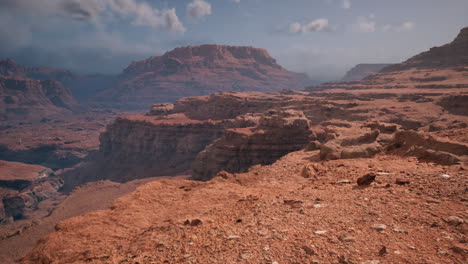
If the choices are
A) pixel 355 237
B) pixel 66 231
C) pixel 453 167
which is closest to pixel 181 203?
pixel 66 231

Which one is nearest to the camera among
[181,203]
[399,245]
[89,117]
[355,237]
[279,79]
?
[399,245]

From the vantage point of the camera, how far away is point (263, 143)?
114 ft

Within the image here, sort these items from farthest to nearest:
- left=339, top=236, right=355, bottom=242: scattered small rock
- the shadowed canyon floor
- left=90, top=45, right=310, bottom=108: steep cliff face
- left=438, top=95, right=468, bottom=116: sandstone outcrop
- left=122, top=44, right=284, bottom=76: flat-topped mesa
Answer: left=122, top=44, right=284, bottom=76: flat-topped mesa, left=90, top=45, right=310, bottom=108: steep cliff face, left=438, top=95, right=468, bottom=116: sandstone outcrop, left=339, top=236, right=355, bottom=242: scattered small rock, the shadowed canyon floor

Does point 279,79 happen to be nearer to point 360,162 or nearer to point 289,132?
point 289,132

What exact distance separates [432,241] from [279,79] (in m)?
196

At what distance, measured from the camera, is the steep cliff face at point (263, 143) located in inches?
1336

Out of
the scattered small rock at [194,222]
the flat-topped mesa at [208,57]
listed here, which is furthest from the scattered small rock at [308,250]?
the flat-topped mesa at [208,57]

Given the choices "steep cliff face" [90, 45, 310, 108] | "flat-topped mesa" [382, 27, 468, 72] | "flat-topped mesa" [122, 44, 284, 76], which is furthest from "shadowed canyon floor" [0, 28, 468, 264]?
"flat-topped mesa" [122, 44, 284, 76]

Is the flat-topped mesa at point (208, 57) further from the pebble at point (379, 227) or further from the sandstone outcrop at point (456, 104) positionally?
the pebble at point (379, 227)

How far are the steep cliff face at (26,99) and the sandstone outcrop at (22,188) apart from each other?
10948 centimetres

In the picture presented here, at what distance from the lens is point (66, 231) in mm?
6953

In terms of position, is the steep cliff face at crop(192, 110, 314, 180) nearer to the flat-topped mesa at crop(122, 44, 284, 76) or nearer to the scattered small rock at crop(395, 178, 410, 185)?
the scattered small rock at crop(395, 178, 410, 185)

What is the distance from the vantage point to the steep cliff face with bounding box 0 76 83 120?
497ft

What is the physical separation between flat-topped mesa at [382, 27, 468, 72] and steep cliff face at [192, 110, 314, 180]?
57.0 metres
